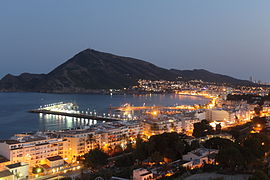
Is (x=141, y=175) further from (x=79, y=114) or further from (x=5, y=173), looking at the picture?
(x=79, y=114)

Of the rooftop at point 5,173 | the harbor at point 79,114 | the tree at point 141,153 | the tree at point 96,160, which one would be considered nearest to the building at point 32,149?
the rooftop at point 5,173

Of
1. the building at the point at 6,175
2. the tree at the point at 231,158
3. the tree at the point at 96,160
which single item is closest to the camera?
the tree at the point at 231,158

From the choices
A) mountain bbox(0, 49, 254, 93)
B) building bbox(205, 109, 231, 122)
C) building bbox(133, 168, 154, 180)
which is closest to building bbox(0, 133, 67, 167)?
building bbox(133, 168, 154, 180)

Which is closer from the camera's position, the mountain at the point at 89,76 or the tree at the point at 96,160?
the tree at the point at 96,160

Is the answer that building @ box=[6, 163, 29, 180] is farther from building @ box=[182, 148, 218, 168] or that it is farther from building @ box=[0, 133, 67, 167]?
building @ box=[182, 148, 218, 168]

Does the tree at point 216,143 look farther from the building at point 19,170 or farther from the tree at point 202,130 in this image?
the building at point 19,170

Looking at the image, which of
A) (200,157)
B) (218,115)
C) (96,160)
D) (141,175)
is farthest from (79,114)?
(141,175)

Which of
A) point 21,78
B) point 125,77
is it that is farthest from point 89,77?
point 21,78

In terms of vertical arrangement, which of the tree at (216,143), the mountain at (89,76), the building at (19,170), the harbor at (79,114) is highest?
the mountain at (89,76)
